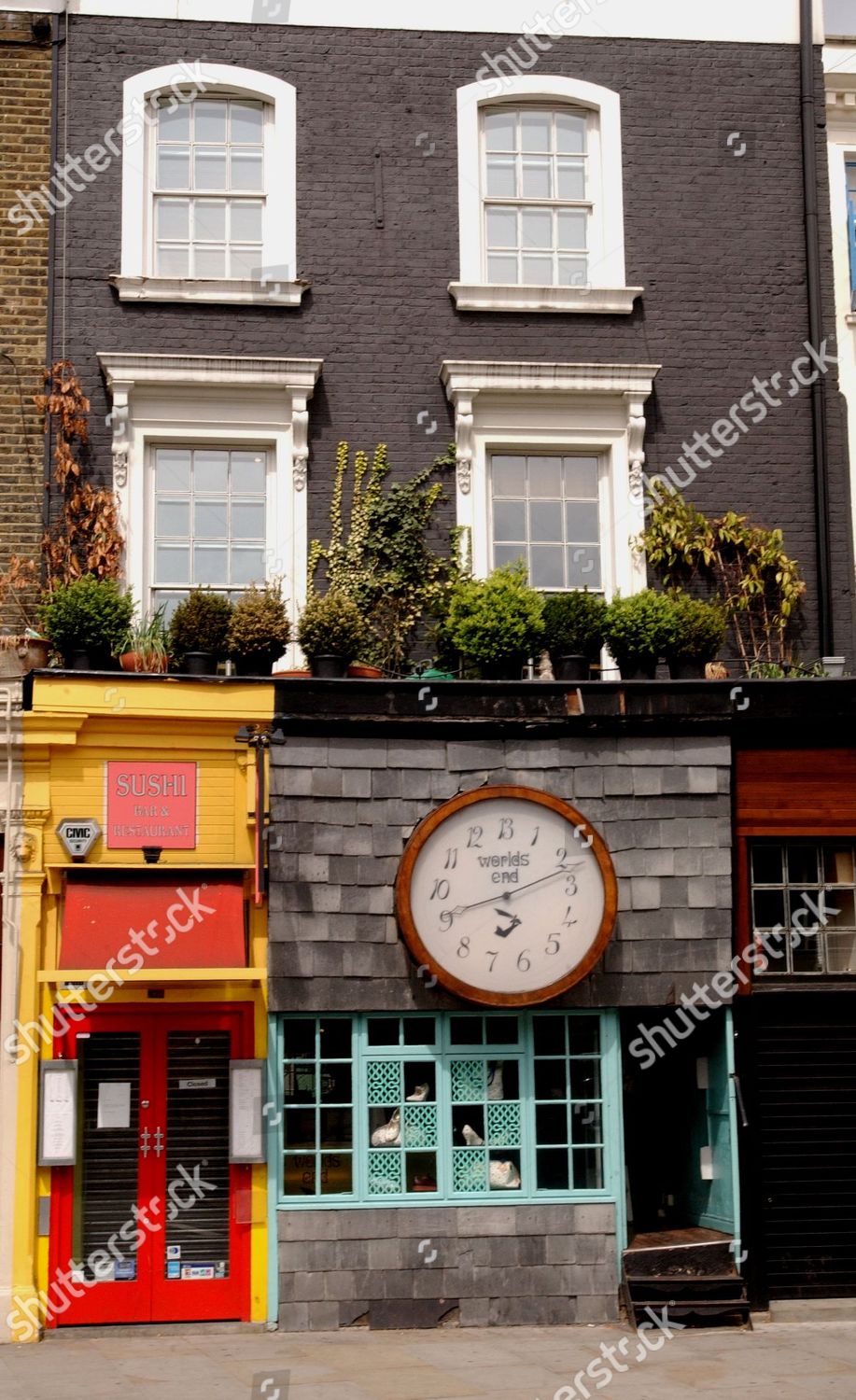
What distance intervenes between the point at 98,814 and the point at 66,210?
547cm

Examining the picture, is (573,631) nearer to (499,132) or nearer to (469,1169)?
(469,1169)

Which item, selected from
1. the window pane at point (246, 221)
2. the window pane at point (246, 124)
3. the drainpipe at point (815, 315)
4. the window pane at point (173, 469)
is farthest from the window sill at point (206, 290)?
the drainpipe at point (815, 315)

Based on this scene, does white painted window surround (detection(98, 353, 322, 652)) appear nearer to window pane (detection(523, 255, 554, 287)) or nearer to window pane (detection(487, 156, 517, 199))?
window pane (detection(523, 255, 554, 287))

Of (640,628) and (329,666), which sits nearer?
(329,666)

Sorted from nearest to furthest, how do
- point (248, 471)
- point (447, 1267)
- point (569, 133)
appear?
point (447, 1267)
point (248, 471)
point (569, 133)

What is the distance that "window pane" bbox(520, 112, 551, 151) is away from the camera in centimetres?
Answer: 1486

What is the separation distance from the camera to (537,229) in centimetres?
1476

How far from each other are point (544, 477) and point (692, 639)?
2.31 m

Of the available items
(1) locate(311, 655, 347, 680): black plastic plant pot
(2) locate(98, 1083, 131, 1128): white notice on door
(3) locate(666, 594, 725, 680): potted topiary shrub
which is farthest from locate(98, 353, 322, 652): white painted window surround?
(2) locate(98, 1083, 131, 1128): white notice on door

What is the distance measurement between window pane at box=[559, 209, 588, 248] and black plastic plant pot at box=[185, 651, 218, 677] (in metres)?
5.24

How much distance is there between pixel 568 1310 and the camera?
1203 centimetres

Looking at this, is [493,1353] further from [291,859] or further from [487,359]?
[487,359]

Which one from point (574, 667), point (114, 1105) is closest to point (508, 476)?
point (574, 667)

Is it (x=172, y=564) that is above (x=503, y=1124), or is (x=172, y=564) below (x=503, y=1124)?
above
